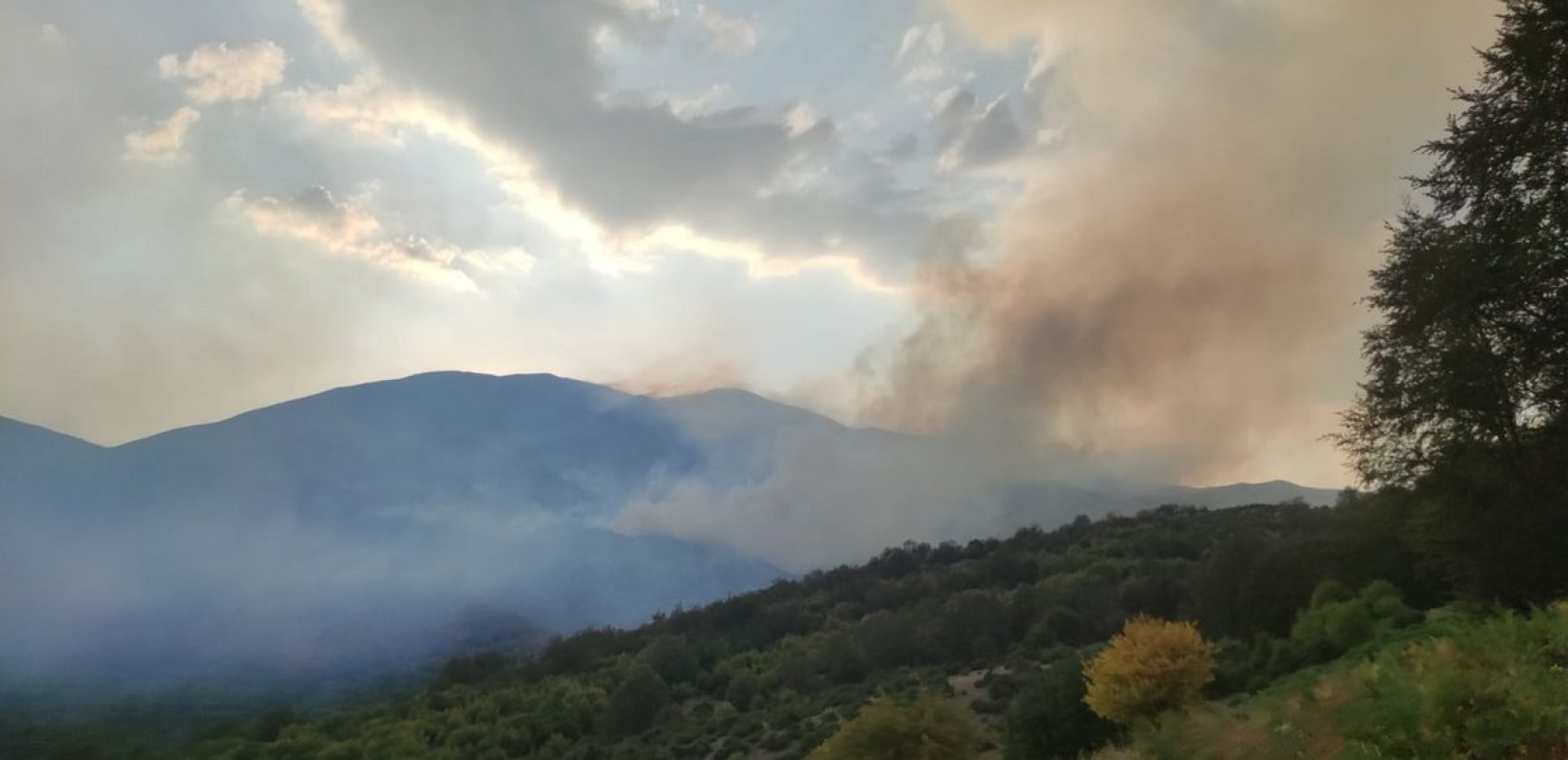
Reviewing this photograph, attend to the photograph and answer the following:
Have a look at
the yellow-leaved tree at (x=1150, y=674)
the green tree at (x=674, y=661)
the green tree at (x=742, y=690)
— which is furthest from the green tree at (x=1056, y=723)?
the green tree at (x=674, y=661)

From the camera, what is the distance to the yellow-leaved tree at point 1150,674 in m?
22.8

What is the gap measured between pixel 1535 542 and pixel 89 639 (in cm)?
8570

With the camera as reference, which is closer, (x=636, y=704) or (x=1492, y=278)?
(x=1492, y=278)

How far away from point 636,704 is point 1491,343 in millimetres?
58538

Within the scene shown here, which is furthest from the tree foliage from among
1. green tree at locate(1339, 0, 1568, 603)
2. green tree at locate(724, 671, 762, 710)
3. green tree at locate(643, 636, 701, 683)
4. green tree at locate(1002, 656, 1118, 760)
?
green tree at locate(643, 636, 701, 683)

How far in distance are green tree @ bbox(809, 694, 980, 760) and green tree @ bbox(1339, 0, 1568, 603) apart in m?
14.1

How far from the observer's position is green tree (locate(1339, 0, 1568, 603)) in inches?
664

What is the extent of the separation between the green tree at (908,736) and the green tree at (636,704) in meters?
44.5

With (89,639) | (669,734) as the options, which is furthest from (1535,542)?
(89,639)

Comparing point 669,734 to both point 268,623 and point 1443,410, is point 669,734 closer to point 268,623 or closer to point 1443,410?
point 1443,410

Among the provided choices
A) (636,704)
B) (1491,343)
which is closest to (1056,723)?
(1491,343)

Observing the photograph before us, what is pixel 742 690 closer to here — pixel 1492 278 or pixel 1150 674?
pixel 1150 674

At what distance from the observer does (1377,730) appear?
9.15 meters

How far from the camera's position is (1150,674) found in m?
22.8
